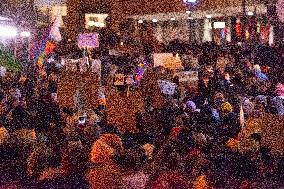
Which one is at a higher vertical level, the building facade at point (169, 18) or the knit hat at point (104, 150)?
the building facade at point (169, 18)

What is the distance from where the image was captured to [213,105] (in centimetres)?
1084

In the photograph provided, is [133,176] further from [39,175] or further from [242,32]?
[242,32]

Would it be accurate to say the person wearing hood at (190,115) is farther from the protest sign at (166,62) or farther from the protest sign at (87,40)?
the protest sign at (87,40)

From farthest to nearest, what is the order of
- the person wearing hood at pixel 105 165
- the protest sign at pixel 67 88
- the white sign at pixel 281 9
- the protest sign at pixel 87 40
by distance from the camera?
the protest sign at pixel 87 40, the protest sign at pixel 67 88, the white sign at pixel 281 9, the person wearing hood at pixel 105 165

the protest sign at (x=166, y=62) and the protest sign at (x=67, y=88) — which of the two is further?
the protest sign at (x=166, y=62)

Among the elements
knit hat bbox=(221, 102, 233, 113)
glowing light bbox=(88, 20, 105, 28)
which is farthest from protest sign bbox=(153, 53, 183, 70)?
glowing light bbox=(88, 20, 105, 28)

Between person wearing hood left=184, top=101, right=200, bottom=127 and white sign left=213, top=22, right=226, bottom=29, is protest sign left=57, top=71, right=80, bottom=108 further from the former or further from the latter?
white sign left=213, top=22, right=226, bottom=29

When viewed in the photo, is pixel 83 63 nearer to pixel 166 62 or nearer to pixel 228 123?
pixel 166 62

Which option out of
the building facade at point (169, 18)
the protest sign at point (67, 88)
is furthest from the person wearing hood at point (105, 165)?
the building facade at point (169, 18)

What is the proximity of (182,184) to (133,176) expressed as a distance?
0.92 meters

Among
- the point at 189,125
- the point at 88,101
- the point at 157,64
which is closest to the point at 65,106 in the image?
the point at 88,101

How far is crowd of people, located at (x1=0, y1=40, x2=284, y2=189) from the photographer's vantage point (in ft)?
20.4

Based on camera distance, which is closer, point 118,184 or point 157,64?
point 118,184

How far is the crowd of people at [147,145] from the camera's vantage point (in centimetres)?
623
